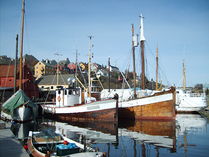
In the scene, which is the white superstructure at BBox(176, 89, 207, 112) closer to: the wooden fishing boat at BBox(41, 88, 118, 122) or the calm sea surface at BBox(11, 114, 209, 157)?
the calm sea surface at BBox(11, 114, 209, 157)

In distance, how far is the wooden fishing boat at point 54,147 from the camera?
9.90m

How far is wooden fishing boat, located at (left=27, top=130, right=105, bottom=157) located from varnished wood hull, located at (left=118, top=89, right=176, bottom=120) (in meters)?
16.3

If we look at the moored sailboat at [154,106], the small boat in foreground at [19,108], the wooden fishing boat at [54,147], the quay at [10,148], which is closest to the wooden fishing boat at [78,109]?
the moored sailboat at [154,106]

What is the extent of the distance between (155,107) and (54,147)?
60.6 ft

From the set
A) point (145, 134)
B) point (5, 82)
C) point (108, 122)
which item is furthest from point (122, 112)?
point (5, 82)

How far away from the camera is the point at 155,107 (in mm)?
27453

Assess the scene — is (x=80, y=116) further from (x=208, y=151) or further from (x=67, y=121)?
(x=208, y=151)

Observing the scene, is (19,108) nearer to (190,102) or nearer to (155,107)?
(155,107)

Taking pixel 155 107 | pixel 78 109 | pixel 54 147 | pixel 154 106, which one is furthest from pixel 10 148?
pixel 155 107

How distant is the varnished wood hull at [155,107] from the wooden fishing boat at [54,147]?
16313 mm

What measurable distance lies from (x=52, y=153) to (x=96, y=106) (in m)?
15.7

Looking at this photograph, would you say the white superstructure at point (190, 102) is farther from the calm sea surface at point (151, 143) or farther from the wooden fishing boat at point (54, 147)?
the wooden fishing boat at point (54, 147)

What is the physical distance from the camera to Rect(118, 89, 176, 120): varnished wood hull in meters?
27.0

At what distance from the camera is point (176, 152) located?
13805 millimetres
